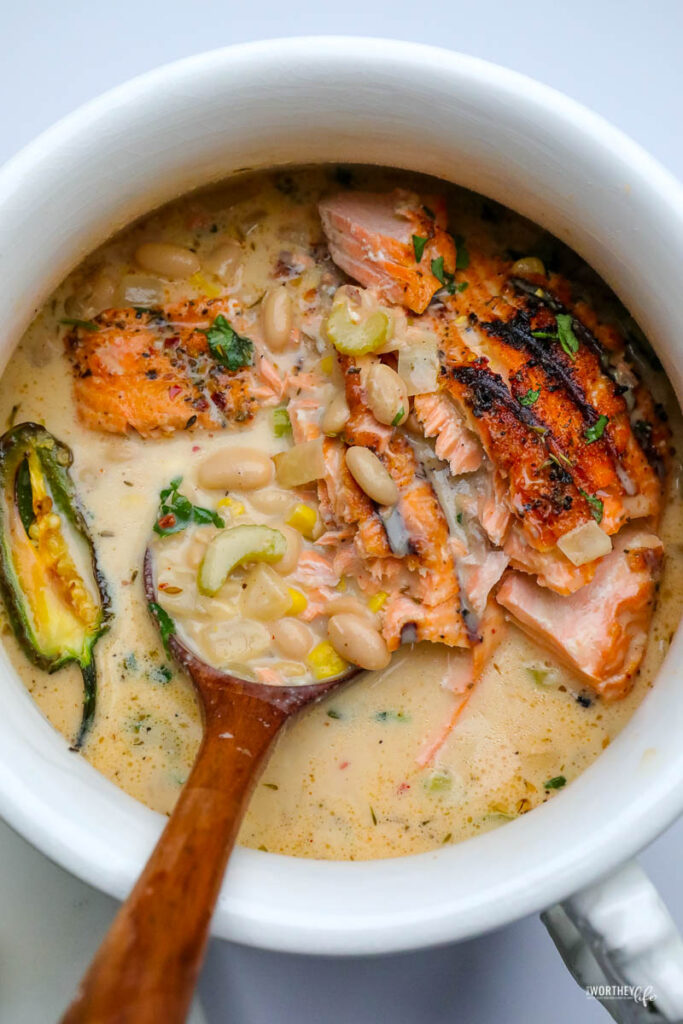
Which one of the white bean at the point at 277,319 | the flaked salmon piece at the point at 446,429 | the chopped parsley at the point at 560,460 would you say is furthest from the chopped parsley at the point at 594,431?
the white bean at the point at 277,319

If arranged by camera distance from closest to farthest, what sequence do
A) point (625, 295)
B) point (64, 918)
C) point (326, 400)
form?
point (625, 295) < point (326, 400) < point (64, 918)

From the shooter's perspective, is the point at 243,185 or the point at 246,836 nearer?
the point at 246,836

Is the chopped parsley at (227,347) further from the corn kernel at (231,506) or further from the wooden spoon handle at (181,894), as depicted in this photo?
the wooden spoon handle at (181,894)

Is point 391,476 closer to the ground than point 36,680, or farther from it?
farther from it

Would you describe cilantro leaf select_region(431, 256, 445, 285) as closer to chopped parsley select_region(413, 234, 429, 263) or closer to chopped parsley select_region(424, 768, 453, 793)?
chopped parsley select_region(413, 234, 429, 263)

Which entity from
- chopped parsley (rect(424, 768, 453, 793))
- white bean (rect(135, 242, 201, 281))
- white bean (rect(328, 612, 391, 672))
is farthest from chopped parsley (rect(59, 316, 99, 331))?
chopped parsley (rect(424, 768, 453, 793))

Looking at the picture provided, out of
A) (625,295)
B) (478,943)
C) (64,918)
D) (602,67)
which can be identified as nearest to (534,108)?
(625,295)

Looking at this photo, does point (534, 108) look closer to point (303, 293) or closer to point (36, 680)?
point (303, 293)
